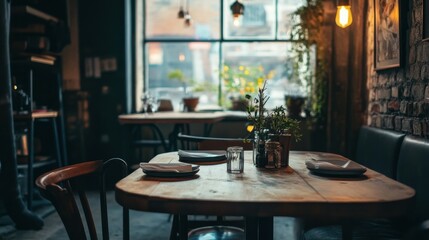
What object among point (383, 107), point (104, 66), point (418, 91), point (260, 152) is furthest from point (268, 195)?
point (104, 66)

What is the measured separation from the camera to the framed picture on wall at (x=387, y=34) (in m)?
2.96

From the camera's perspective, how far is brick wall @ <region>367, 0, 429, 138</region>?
2607mm

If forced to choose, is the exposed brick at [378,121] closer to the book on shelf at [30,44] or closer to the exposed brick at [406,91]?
the exposed brick at [406,91]

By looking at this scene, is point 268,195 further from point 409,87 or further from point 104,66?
point 104,66

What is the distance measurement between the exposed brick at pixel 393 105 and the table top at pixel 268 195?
1.45m

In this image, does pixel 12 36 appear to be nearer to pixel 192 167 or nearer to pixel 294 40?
pixel 294 40

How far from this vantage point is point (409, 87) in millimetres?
2840

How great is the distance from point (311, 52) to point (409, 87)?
2.32 m

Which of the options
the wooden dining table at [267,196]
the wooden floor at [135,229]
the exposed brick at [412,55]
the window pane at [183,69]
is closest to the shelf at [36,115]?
the wooden floor at [135,229]

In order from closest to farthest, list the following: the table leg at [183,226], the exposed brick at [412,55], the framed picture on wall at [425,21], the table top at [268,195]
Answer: the table top at [268,195] < the table leg at [183,226] < the framed picture on wall at [425,21] < the exposed brick at [412,55]

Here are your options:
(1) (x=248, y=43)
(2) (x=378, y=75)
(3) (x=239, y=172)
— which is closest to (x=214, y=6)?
(1) (x=248, y=43)

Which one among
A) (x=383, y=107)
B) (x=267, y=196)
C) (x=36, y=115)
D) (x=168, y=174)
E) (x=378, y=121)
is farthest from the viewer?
(x=36, y=115)

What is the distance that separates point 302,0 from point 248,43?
94cm

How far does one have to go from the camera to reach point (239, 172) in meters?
1.84
